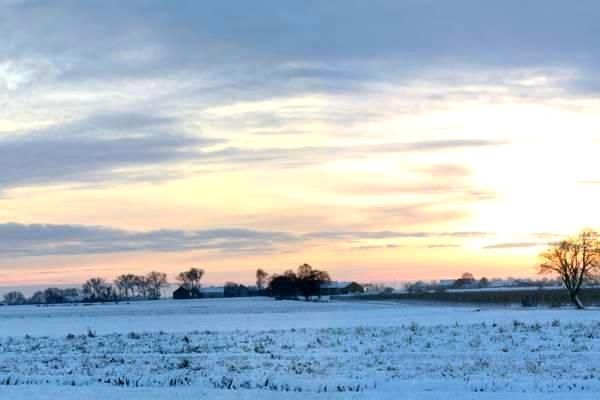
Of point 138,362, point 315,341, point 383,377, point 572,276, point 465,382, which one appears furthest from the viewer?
point 572,276

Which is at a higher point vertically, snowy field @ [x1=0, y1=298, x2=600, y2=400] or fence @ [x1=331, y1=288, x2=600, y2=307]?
fence @ [x1=331, y1=288, x2=600, y2=307]

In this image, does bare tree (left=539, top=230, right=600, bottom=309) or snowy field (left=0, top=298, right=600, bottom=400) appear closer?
snowy field (left=0, top=298, right=600, bottom=400)

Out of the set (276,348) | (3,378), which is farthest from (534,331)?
(3,378)

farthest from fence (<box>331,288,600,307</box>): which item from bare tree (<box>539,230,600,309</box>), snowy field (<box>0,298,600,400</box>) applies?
snowy field (<box>0,298,600,400</box>)

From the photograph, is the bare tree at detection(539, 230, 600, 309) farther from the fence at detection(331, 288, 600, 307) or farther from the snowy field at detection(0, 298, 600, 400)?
the snowy field at detection(0, 298, 600, 400)

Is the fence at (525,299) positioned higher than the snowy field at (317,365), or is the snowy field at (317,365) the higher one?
the fence at (525,299)

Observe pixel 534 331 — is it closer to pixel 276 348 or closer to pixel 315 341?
pixel 315 341

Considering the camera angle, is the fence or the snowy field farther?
the fence

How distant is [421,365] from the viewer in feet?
72.5

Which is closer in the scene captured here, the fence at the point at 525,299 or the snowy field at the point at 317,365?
the snowy field at the point at 317,365

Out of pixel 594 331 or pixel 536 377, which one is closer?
pixel 536 377

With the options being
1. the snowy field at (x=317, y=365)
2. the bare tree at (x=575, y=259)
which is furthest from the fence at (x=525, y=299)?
the snowy field at (x=317, y=365)

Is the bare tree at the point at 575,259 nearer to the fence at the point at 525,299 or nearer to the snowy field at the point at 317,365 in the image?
the fence at the point at 525,299

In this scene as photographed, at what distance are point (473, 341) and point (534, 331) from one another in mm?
5912
